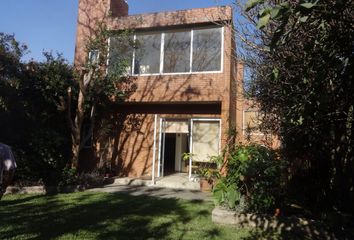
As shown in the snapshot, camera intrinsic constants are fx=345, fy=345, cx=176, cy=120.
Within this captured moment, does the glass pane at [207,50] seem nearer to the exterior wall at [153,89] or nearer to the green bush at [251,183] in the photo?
the exterior wall at [153,89]

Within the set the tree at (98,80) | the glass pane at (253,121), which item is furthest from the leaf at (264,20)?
the tree at (98,80)

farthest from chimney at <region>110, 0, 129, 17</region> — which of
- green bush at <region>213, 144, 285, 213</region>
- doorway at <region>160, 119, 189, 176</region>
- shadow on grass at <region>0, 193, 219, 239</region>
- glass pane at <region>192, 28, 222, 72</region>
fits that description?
green bush at <region>213, 144, 285, 213</region>

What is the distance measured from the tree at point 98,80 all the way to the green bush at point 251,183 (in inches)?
249

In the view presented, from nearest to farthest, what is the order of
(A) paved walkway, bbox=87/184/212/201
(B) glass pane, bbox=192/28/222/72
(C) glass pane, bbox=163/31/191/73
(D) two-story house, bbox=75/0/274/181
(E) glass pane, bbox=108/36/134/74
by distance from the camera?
(A) paved walkway, bbox=87/184/212/201 → (E) glass pane, bbox=108/36/134/74 → (D) two-story house, bbox=75/0/274/181 → (B) glass pane, bbox=192/28/222/72 → (C) glass pane, bbox=163/31/191/73

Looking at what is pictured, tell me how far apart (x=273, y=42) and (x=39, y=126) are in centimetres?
1211

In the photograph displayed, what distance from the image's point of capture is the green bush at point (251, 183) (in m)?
7.48

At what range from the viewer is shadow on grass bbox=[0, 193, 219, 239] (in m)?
6.52

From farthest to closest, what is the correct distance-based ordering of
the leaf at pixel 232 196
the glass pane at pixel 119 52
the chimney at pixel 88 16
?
1. the chimney at pixel 88 16
2. the glass pane at pixel 119 52
3. the leaf at pixel 232 196

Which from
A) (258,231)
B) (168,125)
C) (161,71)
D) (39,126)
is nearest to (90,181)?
(39,126)

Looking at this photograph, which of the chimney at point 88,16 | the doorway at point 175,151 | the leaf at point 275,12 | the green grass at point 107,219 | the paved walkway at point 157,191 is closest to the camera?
the leaf at point 275,12

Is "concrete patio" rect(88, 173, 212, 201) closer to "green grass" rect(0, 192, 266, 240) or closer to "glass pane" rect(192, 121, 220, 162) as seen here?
"green grass" rect(0, 192, 266, 240)

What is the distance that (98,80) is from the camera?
488 inches

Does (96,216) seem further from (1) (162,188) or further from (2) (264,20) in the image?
(2) (264,20)

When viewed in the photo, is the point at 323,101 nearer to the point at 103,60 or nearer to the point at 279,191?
the point at 279,191
